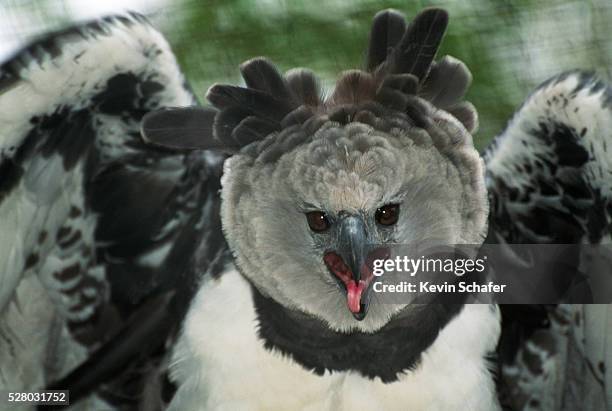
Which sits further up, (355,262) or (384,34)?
(384,34)

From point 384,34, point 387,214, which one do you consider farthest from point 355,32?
point 387,214

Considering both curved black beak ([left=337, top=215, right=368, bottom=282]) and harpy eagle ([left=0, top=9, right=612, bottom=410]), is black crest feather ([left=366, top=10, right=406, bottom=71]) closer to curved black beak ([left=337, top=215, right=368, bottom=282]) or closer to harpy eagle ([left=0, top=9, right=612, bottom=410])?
harpy eagle ([left=0, top=9, right=612, bottom=410])

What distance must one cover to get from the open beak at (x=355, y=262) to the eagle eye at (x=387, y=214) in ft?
0.15

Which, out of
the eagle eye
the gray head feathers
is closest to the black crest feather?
the gray head feathers

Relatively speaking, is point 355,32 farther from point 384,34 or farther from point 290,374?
point 290,374

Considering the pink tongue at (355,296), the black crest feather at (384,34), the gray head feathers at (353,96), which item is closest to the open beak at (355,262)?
the pink tongue at (355,296)

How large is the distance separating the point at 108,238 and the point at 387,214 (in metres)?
0.84

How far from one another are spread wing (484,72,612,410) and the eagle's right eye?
55 cm

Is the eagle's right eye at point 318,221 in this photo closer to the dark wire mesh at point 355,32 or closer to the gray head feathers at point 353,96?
the gray head feathers at point 353,96

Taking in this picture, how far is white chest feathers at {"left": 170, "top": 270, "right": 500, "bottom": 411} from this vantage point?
2.47 m

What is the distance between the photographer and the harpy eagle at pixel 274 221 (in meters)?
2.38

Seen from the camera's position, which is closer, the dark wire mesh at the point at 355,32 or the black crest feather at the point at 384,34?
the black crest feather at the point at 384,34

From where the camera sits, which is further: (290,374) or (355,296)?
(290,374)

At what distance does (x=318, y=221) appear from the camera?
2328 mm
